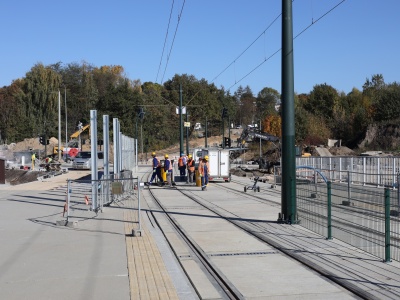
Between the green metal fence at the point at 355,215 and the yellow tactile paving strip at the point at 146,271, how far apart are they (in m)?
3.65

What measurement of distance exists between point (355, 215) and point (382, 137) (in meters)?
58.2

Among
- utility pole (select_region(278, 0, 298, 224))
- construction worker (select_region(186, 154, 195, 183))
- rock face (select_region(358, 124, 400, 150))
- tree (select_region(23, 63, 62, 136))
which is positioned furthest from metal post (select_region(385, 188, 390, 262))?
tree (select_region(23, 63, 62, 136))

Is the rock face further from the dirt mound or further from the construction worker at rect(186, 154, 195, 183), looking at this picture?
the dirt mound

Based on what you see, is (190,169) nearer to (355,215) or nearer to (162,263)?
(355,215)

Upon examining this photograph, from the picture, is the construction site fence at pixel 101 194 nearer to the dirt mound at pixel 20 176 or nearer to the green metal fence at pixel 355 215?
the green metal fence at pixel 355 215

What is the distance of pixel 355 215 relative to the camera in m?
10.9

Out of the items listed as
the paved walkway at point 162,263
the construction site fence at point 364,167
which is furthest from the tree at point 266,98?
the paved walkway at point 162,263

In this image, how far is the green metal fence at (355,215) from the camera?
32.0ft

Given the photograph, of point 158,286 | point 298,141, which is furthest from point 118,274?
point 298,141

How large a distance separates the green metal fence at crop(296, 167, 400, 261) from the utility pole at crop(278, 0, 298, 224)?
13.0 inches

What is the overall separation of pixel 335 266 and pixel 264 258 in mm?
1357

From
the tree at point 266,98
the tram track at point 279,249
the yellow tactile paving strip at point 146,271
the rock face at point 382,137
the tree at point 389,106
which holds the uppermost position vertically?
the tree at point 266,98

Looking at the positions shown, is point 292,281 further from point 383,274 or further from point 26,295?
point 26,295

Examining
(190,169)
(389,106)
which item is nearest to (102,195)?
(190,169)
